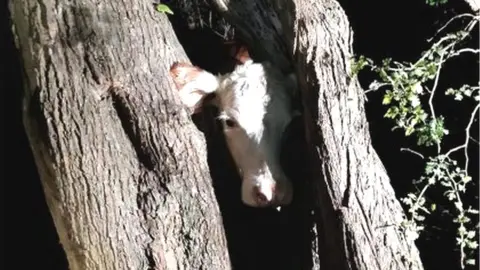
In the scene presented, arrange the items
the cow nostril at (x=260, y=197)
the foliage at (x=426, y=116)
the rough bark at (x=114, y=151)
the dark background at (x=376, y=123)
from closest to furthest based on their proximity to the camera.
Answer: the foliage at (x=426, y=116)
the rough bark at (x=114, y=151)
the cow nostril at (x=260, y=197)
the dark background at (x=376, y=123)

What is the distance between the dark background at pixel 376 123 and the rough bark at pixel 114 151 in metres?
0.55

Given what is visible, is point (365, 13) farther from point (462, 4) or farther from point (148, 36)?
point (148, 36)

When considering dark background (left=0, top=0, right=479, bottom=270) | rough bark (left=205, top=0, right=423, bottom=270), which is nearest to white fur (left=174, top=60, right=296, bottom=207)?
rough bark (left=205, top=0, right=423, bottom=270)

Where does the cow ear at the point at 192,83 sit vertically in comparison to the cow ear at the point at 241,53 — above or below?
below

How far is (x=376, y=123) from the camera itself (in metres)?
2.48

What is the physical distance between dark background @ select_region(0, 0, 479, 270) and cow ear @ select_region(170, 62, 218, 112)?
28 cm

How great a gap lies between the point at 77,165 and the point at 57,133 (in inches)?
4.0

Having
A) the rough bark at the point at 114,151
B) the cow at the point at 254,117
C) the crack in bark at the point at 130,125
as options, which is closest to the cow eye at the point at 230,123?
the cow at the point at 254,117

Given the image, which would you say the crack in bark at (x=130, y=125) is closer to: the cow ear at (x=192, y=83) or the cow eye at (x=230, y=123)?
the cow ear at (x=192, y=83)

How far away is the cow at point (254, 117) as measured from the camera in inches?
83.0

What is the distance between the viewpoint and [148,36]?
6.79 ft

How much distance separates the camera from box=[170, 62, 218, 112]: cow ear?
2100 mm

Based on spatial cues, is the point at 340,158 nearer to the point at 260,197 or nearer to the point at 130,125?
the point at 260,197

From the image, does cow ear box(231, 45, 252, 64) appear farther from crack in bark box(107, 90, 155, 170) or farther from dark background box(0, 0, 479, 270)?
crack in bark box(107, 90, 155, 170)
